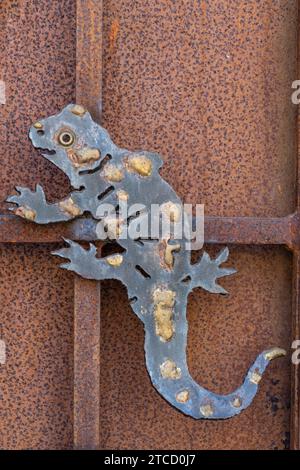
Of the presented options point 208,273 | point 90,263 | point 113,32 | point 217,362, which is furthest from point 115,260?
point 113,32

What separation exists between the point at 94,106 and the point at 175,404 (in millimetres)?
440

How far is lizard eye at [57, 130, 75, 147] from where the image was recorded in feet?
2.75

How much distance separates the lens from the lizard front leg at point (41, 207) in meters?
0.83

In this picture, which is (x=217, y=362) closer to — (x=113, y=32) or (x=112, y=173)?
(x=112, y=173)

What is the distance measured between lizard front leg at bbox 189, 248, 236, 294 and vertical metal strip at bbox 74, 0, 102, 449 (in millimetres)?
141

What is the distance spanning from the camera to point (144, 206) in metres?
0.86

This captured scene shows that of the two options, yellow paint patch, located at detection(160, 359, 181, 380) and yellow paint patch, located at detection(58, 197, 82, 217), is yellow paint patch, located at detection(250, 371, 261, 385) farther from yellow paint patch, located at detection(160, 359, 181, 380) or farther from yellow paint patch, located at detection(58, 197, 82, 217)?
yellow paint patch, located at detection(58, 197, 82, 217)

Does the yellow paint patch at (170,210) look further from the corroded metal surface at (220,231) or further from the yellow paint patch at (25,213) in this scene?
the yellow paint patch at (25,213)

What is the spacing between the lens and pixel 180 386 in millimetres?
855

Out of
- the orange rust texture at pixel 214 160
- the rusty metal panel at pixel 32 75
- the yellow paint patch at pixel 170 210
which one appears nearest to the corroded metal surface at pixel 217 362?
the orange rust texture at pixel 214 160

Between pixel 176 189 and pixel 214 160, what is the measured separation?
0.07 meters

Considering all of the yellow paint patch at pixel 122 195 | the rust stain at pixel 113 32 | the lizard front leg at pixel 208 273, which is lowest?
the lizard front leg at pixel 208 273

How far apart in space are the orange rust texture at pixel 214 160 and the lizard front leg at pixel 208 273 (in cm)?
7

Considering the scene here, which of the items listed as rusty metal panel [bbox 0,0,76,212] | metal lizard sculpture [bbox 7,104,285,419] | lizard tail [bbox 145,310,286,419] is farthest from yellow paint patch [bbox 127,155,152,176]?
lizard tail [bbox 145,310,286,419]
